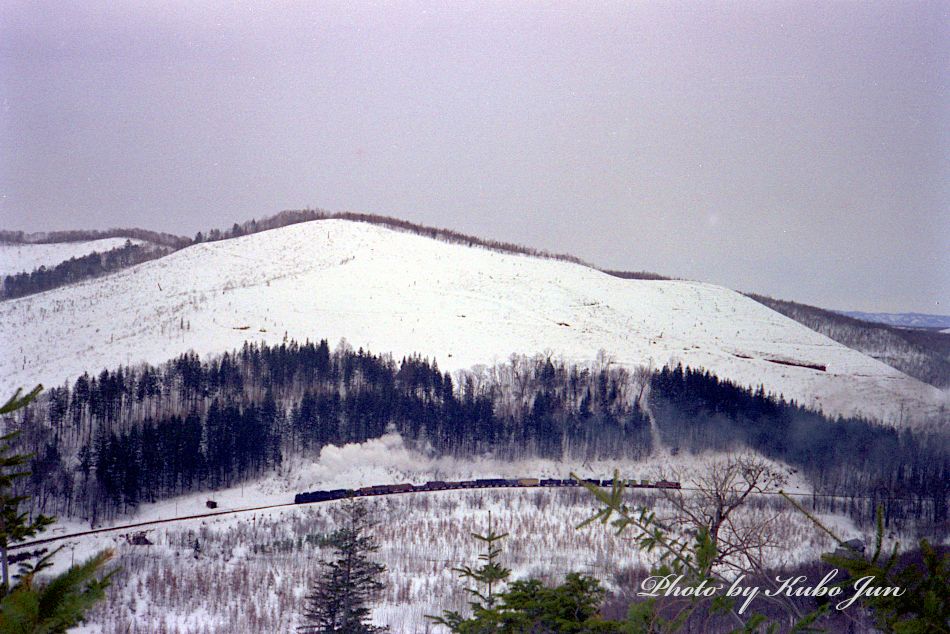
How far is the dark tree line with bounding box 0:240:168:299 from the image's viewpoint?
97.4ft

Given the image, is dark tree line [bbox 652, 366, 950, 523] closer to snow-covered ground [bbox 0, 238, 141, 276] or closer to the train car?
the train car

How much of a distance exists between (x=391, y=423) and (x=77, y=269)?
27.0m

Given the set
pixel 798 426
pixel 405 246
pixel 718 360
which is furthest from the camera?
pixel 405 246

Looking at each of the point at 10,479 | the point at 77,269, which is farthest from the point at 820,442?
the point at 77,269

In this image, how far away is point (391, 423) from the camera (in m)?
22.0

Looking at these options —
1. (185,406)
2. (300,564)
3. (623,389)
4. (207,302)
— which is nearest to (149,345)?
(185,406)

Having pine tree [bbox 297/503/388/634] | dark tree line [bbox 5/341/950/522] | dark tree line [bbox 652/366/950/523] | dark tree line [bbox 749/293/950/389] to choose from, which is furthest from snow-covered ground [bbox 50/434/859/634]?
dark tree line [bbox 749/293/950/389]

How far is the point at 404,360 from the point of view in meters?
24.4

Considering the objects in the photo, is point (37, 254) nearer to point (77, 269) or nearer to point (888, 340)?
point (77, 269)

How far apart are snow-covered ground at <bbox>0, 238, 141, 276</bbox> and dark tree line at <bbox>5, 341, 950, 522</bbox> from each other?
1301cm

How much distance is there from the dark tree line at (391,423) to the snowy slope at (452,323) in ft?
4.01

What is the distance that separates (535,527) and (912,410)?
1219cm

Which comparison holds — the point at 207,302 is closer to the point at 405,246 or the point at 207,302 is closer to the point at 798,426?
the point at 405,246

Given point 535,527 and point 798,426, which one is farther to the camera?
point 798,426
